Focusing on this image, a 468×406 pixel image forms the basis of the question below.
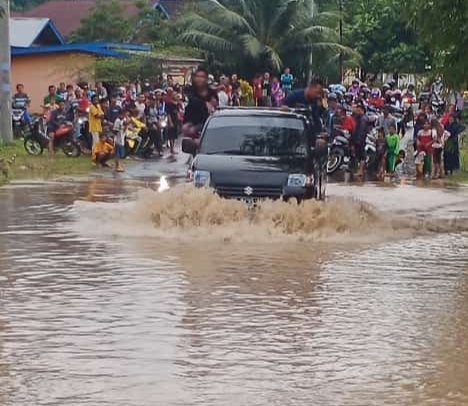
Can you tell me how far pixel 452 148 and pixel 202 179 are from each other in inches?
442

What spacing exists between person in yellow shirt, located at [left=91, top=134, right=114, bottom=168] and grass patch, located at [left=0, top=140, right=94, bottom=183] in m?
0.21

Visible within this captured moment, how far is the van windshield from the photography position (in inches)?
650

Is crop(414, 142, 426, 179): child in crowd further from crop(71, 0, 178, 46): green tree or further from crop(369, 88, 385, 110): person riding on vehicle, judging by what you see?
crop(71, 0, 178, 46): green tree

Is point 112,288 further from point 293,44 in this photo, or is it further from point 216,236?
point 293,44

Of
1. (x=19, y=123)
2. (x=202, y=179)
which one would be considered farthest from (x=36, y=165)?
(x=202, y=179)

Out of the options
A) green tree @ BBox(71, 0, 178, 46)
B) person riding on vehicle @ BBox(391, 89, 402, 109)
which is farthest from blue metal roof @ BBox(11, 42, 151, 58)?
person riding on vehicle @ BBox(391, 89, 402, 109)

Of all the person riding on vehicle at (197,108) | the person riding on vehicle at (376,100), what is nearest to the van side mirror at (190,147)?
the person riding on vehicle at (197,108)

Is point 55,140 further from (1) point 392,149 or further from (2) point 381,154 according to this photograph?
(1) point 392,149

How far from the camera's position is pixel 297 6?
48469 mm

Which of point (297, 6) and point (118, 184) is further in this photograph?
point (297, 6)

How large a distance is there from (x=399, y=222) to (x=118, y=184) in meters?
7.19

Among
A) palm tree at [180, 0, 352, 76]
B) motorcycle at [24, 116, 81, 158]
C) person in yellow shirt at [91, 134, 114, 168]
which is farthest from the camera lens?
palm tree at [180, 0, 352, 76]

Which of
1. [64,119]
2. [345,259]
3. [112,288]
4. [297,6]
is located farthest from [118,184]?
[297,6]

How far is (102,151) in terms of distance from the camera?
26469 mm
